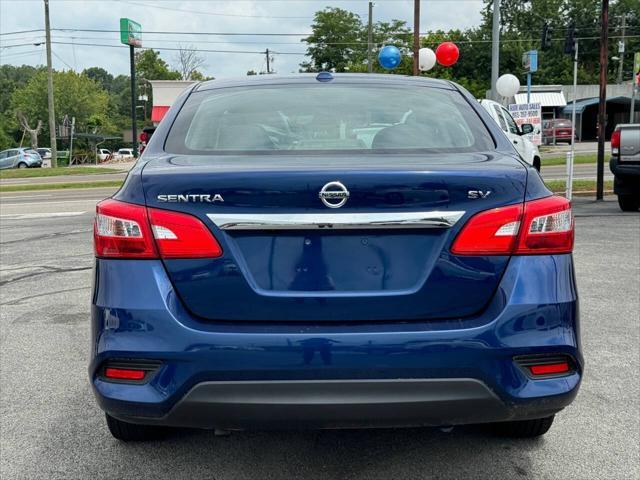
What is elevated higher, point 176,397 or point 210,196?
point 210,196

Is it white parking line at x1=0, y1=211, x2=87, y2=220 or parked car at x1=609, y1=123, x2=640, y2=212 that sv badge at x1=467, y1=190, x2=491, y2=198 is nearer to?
parked car at x1=609, y1=123, x2=640, y2=212

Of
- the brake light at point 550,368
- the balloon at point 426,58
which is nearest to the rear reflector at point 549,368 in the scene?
the brake light at point 550,368

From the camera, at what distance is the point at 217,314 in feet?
7.57

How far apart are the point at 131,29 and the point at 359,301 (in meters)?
41.0

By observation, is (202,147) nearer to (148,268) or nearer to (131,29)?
(148,268)

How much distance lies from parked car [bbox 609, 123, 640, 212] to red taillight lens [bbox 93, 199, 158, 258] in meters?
9.96

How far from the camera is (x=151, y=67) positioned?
321 ft

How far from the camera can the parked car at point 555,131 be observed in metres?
42.3

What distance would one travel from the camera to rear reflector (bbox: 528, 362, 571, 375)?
92.0 inches

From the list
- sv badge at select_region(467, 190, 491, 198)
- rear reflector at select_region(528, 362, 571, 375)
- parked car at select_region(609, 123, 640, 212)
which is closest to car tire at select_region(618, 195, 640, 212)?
parked car at select_region(609, 123, 640, 212)

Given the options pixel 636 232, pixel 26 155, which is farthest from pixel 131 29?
pixel 636 232

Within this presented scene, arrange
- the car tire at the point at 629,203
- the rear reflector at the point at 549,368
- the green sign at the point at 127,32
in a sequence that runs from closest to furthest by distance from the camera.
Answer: the rear reflector at the point at 549,368, the car tire at the point at 629,203, the green sign at the point at 127,32

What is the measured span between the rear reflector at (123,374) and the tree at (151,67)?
99.7 metres

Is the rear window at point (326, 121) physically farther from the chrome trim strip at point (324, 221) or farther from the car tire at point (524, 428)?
the car tire at point (524, 428)
